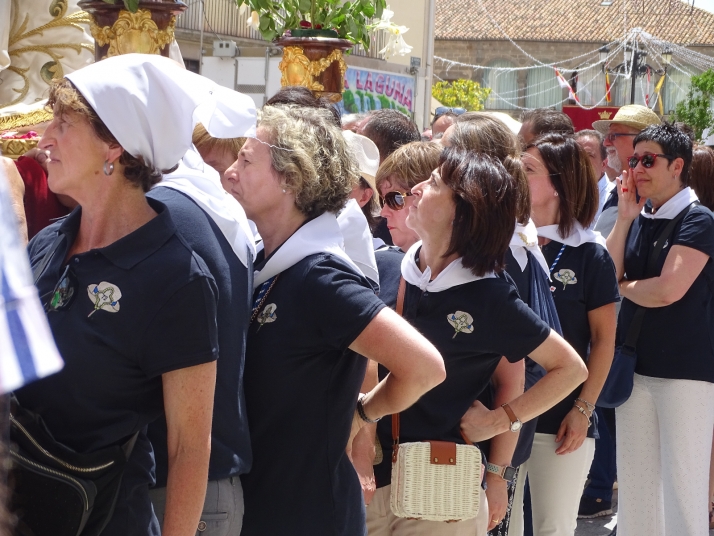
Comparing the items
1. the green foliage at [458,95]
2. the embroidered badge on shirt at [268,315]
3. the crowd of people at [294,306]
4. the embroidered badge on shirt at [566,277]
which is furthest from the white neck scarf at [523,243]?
the green foliage at [458,95]

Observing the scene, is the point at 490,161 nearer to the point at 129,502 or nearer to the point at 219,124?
the point at 219,124

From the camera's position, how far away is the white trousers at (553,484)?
367 centimetres

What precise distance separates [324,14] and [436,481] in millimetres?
3270

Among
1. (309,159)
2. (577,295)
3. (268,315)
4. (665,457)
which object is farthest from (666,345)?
(268,315)

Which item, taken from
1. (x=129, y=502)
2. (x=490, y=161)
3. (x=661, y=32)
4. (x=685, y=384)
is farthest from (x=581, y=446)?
(x=661, y=32)

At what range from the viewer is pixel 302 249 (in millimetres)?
2264

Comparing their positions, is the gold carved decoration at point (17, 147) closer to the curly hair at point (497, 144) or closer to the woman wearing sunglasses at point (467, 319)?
the woman wearing sunglasses at point (467, 319)

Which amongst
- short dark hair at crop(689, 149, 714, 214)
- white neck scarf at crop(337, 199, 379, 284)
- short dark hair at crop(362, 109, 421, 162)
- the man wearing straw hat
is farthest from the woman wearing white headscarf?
the man wearing straw hat

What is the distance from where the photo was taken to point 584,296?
12.3ft

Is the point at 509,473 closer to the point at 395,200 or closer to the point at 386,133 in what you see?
A: the point at 395,200

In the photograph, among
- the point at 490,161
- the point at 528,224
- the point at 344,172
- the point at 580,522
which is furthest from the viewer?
the point at 580,522

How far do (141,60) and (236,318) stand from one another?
59 centimetres

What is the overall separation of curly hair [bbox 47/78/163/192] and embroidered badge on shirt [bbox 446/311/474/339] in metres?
1.19

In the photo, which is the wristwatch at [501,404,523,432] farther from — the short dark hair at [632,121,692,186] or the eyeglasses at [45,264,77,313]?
the short dark hair at [632,121,692,186]
